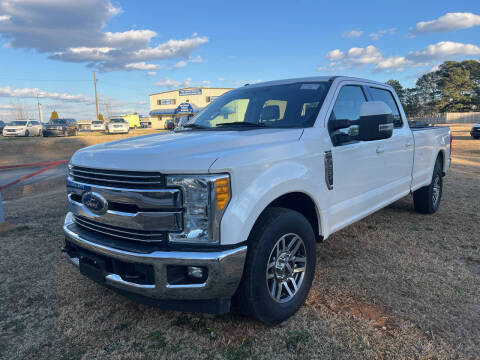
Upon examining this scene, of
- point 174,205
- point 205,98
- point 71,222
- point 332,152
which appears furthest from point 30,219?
point 205,98

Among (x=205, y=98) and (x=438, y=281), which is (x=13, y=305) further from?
(x=205, y=98)

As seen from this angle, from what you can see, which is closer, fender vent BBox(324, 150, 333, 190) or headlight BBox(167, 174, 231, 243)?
headlight BBox(167, 174, 231, 243)

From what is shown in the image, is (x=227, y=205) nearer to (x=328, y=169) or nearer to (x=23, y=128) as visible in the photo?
(x=328, y=169)

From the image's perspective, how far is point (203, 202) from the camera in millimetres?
2064

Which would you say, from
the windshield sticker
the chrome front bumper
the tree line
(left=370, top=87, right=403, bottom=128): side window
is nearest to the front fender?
the chrome front bumper

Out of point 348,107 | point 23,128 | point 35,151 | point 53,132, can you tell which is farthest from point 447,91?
point 348,107

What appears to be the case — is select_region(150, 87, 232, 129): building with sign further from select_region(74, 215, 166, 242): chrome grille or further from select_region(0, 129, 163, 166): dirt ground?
select_region(74, 215, 166, 242): chrome grille

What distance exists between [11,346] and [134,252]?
1225 mm

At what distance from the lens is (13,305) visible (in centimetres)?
294

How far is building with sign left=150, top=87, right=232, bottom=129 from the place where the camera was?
77750 millimetres

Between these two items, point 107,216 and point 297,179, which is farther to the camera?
point 297,179

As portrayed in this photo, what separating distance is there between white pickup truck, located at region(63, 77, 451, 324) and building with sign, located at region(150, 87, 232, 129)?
7423cm

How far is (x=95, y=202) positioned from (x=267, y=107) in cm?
193

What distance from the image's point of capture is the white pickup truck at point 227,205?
6.84 feet
